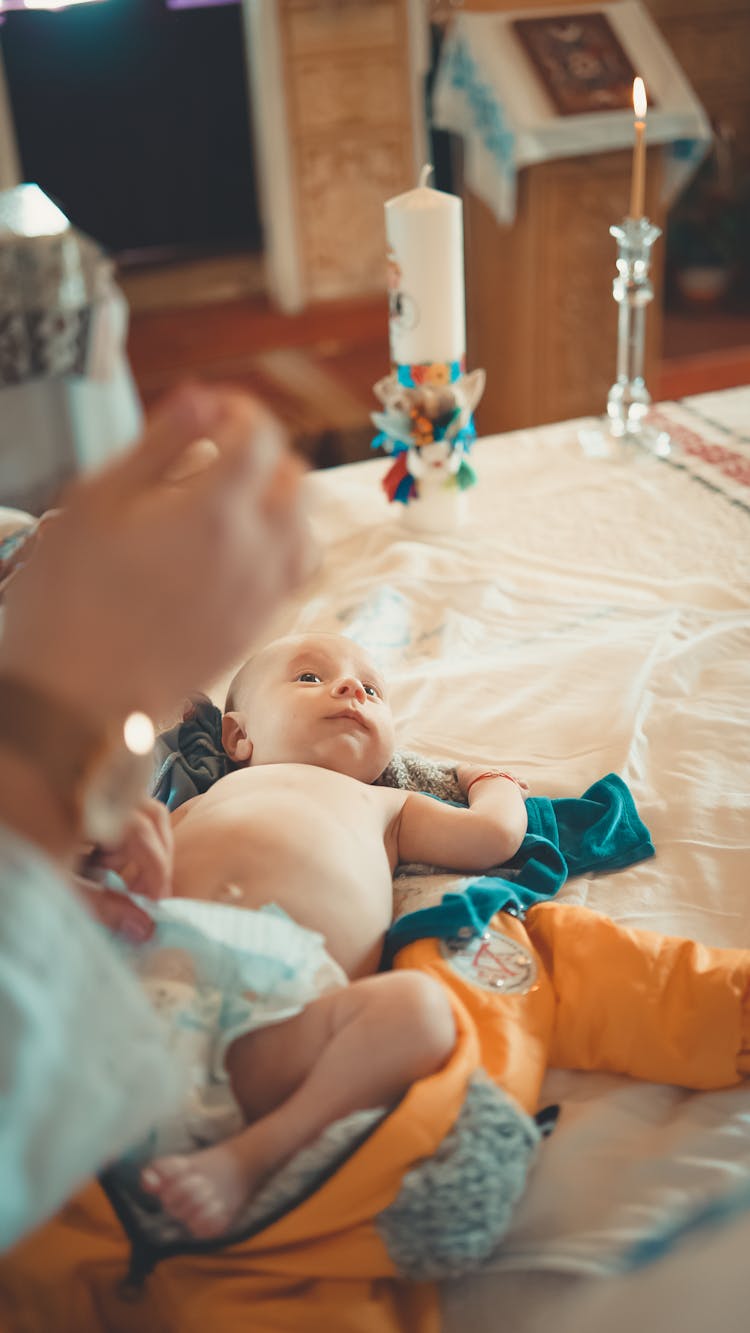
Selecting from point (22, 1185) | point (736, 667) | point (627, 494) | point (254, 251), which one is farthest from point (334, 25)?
point (22, 1185)

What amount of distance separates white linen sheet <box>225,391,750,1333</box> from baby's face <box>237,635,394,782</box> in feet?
0.46

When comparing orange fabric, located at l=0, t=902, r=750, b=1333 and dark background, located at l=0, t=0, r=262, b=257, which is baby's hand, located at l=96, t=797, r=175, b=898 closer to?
orange fabric, located at l=0, t=902, r=750, b=1333

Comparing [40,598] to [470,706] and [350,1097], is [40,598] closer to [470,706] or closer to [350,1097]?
[350,1097]

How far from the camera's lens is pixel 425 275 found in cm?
156

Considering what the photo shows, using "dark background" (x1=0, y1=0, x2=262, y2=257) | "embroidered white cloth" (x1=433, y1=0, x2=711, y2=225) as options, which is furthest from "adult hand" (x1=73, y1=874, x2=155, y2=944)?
"dark background" (x1=0, y1=0, x2=262, y2=257)

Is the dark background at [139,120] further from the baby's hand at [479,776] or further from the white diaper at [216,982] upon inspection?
the white diaper at [216,982]

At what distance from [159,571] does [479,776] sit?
0.61 meters

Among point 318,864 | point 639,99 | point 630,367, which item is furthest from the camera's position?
point 630,367

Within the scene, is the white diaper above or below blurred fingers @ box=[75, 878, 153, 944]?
below

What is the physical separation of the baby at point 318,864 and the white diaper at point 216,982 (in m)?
0.02

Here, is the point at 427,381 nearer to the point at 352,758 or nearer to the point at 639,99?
the point at 639,99

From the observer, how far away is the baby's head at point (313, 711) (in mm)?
974

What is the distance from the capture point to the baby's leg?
2.03 feet

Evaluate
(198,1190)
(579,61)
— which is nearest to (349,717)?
(198,1190)
